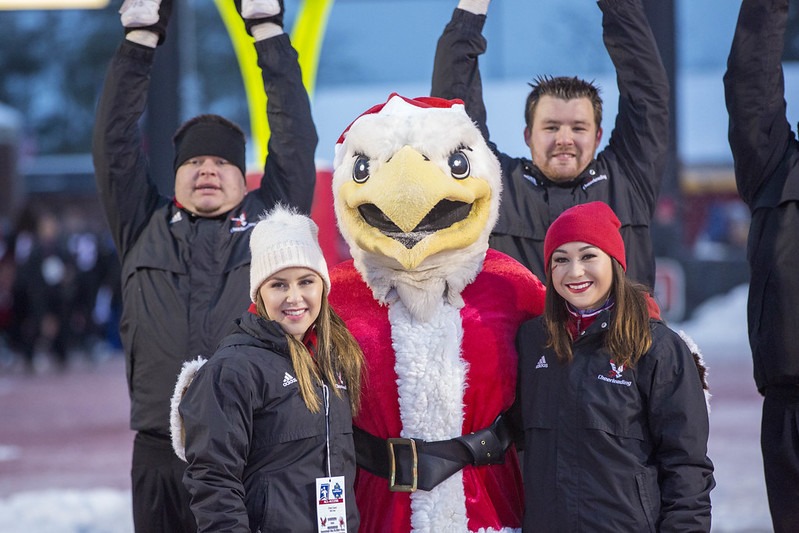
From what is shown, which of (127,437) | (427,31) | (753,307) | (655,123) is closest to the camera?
(753,307)

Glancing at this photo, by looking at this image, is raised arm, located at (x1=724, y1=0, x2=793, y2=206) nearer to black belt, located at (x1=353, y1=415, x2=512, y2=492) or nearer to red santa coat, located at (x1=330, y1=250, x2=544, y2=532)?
Answer: red santa coat, located at (x1=330, y1=250, x2=544, y2=532)

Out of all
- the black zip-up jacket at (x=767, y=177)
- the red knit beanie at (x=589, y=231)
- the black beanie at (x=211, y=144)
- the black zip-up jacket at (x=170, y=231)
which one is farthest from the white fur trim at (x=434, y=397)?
the black beanie at (x=211, y=144)

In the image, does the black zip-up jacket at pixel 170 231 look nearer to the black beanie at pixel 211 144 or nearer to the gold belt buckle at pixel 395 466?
the black beanie at pixel 211 144

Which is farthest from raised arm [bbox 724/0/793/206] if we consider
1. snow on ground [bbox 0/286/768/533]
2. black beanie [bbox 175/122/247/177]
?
snow on ground [bbox 0/286/768/533]

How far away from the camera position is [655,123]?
3.94m

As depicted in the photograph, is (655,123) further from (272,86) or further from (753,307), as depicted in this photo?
(272,86)

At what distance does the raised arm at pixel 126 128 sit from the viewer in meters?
4.01

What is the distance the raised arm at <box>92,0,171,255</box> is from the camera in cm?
401

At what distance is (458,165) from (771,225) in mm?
1129

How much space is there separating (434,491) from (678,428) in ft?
2.14

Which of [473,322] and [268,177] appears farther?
[268,177]

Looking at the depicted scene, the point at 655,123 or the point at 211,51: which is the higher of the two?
the point at 211,51

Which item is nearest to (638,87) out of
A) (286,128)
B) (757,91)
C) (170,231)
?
(757,91)

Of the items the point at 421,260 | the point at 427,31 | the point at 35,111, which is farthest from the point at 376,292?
the point at 35,111
